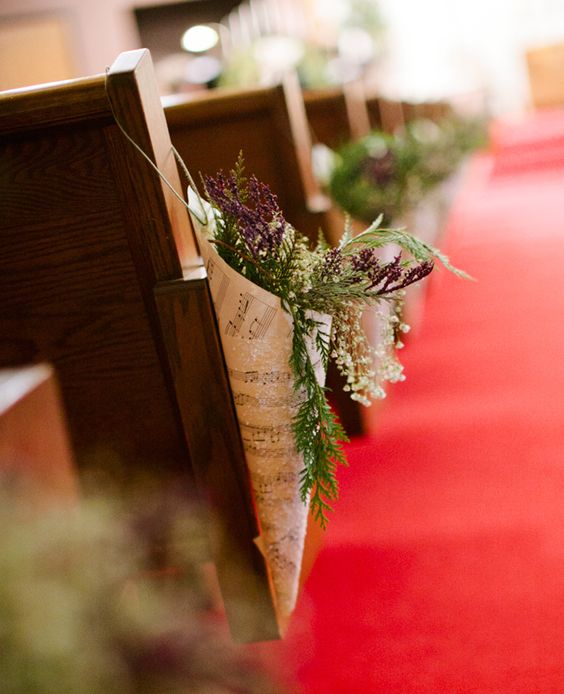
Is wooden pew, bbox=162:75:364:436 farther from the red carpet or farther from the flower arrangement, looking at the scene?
the flower arrangement

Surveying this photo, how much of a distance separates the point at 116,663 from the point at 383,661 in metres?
0.75

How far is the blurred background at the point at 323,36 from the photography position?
11156mm

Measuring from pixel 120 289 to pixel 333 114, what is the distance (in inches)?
92.1

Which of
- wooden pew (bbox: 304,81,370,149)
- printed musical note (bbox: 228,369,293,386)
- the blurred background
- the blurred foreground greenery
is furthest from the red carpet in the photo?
the blurred background

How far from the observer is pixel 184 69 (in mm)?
11258

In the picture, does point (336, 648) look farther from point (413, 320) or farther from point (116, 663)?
A: point (413, 320)

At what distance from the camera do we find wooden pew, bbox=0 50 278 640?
1.09 metres

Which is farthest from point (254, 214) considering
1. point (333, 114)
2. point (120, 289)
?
point (333, 114)

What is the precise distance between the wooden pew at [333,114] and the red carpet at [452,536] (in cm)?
96

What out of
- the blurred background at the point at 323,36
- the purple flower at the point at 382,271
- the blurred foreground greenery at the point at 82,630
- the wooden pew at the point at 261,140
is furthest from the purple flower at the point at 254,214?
the blurred background at the point at 323,36

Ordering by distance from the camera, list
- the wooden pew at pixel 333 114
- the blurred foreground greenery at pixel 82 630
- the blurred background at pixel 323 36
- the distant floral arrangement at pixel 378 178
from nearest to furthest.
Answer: the blurred foreground greenery at pixel 82 630 → the distant floral arrangement at pixel 378 178 → the wooden pew at pixel 333 114 → the blurred background at pixel 323 36

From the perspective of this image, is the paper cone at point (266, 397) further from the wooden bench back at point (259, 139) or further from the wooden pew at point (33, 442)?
the wooden bench back at point (259, 139)

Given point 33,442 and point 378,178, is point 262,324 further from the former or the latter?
point 378,178

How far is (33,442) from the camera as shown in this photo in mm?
564
